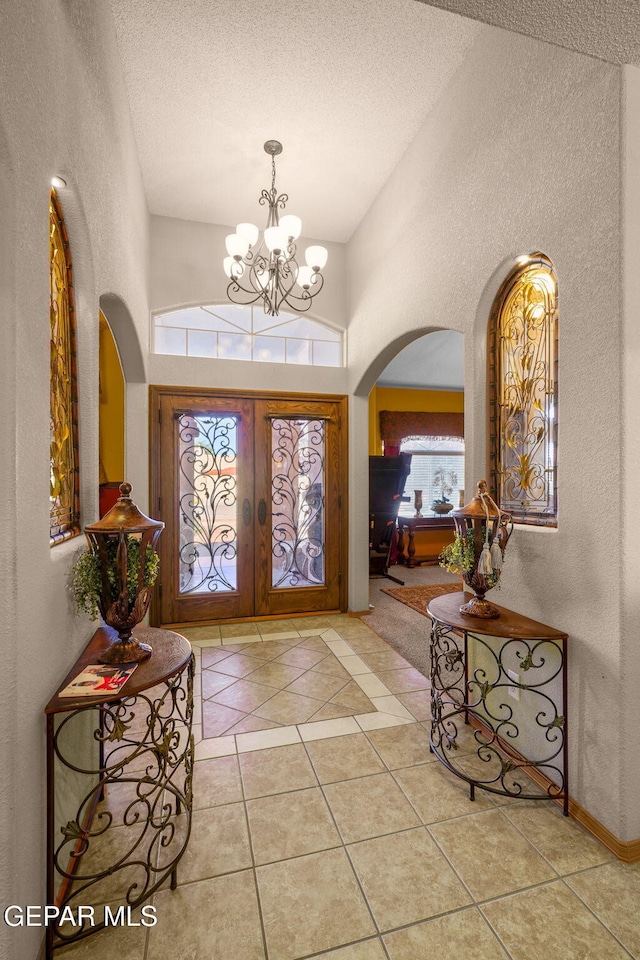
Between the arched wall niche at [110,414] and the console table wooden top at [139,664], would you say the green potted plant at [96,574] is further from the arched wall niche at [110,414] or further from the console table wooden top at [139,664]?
the arched wall niche at [110,414]

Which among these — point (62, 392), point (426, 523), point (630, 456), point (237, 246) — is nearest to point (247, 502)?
point (237, 246)

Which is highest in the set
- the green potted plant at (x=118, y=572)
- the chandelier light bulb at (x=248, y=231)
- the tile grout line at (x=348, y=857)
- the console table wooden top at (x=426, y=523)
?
the chandelier light bulb at (x=248, y=231)

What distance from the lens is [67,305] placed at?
1865 millimetres

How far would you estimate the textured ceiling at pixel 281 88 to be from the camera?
2406 millimetres

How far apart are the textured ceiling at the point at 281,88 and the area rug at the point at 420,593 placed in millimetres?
3962

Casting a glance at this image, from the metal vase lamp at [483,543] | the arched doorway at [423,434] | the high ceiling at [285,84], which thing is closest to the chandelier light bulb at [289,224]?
the high ceiling at [285,84]

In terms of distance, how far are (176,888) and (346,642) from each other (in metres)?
2.42

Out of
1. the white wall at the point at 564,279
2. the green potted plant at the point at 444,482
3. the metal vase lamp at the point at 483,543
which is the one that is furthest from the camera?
the green potted plant at the point at 444,482

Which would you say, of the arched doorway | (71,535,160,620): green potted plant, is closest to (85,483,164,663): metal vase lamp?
(71,535,160,620): green potted plant

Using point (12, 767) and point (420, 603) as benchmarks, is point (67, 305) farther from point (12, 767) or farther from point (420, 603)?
point (420, 603)

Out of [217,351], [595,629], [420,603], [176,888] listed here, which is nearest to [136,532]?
[176,888]

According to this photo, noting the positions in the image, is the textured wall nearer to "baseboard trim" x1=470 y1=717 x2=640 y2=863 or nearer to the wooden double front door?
"baseboard trim" x1=470 y1=717 x2=640 y2=863

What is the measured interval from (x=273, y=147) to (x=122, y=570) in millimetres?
3222

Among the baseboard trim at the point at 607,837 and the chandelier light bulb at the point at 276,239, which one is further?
the chandelier light bulb at the point at 276,239
